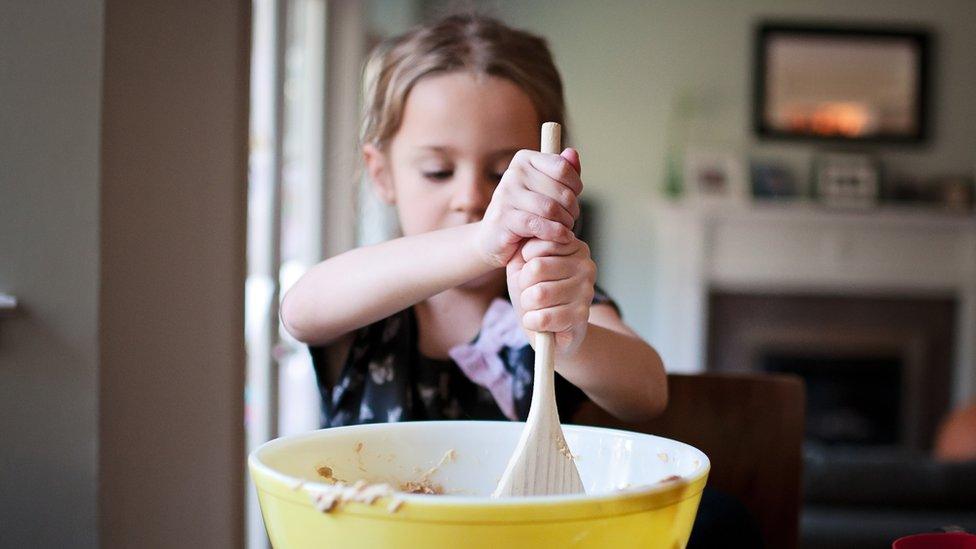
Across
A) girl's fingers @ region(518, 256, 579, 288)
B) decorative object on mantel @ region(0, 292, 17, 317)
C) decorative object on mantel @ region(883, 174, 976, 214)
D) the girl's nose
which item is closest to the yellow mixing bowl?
girl's fingers @ region(518, 256, 579, 288)

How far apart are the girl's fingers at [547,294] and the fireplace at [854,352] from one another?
382cm

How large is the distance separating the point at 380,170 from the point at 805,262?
3.54 meters

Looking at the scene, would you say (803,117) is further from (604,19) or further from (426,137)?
(426,137)

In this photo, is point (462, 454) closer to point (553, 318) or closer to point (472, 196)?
point (553, 318)

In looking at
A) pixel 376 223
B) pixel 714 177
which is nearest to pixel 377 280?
pixel 376 223

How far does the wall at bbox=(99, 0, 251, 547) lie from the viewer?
25.3 inches

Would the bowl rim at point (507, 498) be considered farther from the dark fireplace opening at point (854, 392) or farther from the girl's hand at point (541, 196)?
the dark fireplace opening at point (854, 392)

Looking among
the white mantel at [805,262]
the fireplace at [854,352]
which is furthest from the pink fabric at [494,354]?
the fireplace at [854,352]

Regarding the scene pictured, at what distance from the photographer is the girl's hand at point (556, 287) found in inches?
22.9

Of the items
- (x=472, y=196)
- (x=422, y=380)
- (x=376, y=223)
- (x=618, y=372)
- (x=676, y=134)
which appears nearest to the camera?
(x=618, y=372)

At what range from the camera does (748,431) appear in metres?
1.07

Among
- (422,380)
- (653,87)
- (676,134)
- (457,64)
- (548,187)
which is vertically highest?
(653,87)

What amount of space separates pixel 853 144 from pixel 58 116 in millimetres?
4221

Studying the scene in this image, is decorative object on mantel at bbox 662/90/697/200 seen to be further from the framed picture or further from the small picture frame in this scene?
the framed picture
